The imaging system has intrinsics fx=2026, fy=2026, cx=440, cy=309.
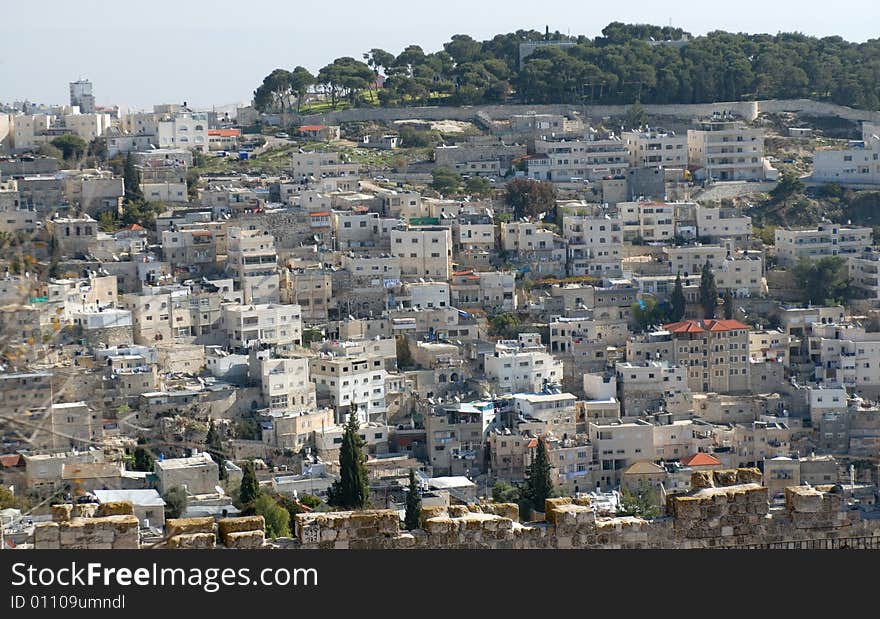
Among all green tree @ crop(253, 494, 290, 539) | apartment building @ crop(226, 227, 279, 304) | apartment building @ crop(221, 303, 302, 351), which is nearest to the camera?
green tree @ crop(253, 494, 290, 539)

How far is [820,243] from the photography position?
96.7 ft

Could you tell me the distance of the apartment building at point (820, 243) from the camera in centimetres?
2934

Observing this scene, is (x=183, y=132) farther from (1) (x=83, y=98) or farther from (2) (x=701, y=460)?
(2) (x=701, y=460)

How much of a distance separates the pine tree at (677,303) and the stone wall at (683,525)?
20.2 metres

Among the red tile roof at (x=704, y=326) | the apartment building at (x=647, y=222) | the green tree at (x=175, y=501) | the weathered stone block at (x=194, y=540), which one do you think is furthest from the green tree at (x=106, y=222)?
the weathered stone block at (x=194, y=540)

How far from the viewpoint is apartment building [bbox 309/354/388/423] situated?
76.2 ft

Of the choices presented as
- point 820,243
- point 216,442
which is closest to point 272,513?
point 216,442

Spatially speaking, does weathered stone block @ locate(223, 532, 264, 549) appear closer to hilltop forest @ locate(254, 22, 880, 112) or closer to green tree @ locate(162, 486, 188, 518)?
green tree @ locate(162, 486, 188, 518)

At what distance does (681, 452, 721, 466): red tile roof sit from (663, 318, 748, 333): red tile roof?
10.00ft

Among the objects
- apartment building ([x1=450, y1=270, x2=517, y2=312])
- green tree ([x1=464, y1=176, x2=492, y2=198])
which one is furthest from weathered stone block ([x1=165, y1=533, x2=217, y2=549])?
green tree ([x1=464, y1=176, x2=492, y2=198])

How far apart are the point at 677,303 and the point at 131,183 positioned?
838cm

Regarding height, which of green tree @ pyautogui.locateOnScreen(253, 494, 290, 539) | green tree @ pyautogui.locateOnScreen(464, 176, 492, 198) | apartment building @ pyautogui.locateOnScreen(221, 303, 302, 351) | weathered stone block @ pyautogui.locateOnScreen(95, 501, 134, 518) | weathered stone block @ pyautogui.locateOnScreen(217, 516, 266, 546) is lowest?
green tree @ pyautogui.locateOnScreen(253, 494, 290, 539)

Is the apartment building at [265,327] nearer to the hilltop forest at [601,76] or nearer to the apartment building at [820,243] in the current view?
the apartment building at [820,243]

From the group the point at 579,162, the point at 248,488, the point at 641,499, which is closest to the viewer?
the point at 248,488
